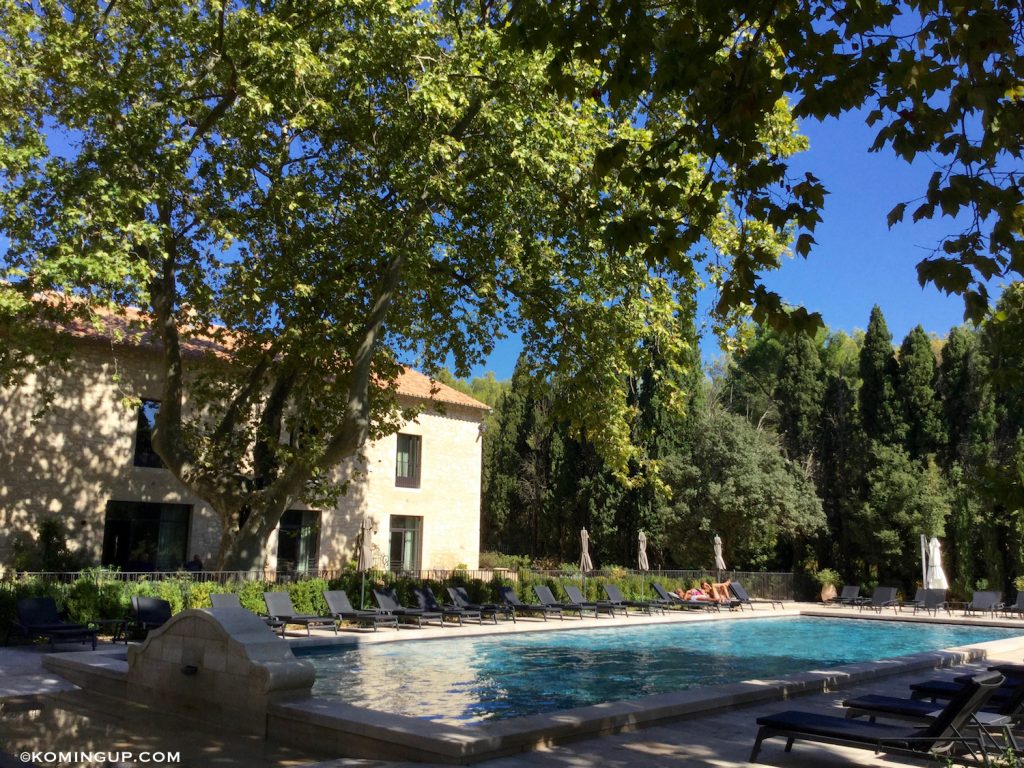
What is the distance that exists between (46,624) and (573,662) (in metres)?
8.17

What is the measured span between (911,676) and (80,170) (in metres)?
15.1

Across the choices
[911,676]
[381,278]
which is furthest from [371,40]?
[911,676]

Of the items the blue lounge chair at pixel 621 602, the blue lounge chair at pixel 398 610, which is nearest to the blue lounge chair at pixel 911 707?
the blue lounge chair at pixel 398 610

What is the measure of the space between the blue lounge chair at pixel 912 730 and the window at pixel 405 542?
78.0ft

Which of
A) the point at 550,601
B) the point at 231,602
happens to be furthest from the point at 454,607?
the point at 231,602

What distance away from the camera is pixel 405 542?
98.6 feet

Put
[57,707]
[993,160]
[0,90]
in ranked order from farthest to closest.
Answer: [0,90] → [57,707] → [993,160]

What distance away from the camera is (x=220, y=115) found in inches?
613

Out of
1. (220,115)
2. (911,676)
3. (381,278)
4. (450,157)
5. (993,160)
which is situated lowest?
(911,676)

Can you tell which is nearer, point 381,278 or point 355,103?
point 355,103

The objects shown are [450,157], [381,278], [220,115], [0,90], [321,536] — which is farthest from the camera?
[321,536]

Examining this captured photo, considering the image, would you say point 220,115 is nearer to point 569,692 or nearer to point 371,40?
point 371,40

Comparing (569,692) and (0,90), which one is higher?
(0,90)

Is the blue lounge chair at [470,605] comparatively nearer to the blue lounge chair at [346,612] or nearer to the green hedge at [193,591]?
the green hedge at [193,591]
